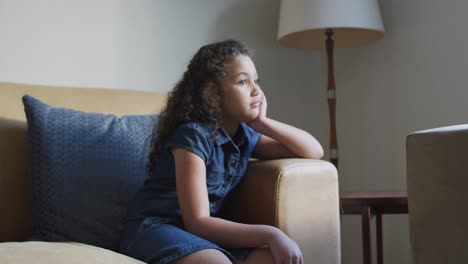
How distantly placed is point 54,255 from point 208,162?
44 centimetres

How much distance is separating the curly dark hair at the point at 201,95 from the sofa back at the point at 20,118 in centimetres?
28

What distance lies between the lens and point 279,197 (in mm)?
1358

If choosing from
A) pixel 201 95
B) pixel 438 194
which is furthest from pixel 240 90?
pixel 438 194

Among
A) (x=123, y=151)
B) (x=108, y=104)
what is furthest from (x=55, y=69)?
(x=123, y=151)

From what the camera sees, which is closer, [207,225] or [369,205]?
[207,225]

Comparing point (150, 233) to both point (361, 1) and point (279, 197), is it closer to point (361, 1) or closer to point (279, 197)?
point (279, 197)

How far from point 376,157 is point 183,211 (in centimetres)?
129

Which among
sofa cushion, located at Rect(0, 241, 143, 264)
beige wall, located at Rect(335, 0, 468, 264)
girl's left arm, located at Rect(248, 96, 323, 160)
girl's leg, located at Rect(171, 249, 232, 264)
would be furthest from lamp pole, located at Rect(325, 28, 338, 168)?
sofa cushion, located at Rect(0, 241, 143, 264)

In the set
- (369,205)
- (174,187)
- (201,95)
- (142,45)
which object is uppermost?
(142,45)

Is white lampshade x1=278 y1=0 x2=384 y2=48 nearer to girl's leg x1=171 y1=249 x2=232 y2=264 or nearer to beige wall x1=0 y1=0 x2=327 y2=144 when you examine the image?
beige wall x1=0 y1=0 x2=327 y2=144

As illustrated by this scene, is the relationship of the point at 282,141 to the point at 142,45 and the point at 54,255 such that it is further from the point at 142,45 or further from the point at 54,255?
the point at 142,45

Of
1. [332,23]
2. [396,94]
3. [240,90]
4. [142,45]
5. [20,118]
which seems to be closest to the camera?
[240,90]

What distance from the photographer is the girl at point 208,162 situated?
127 centimetres

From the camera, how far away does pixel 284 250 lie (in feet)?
4.02
